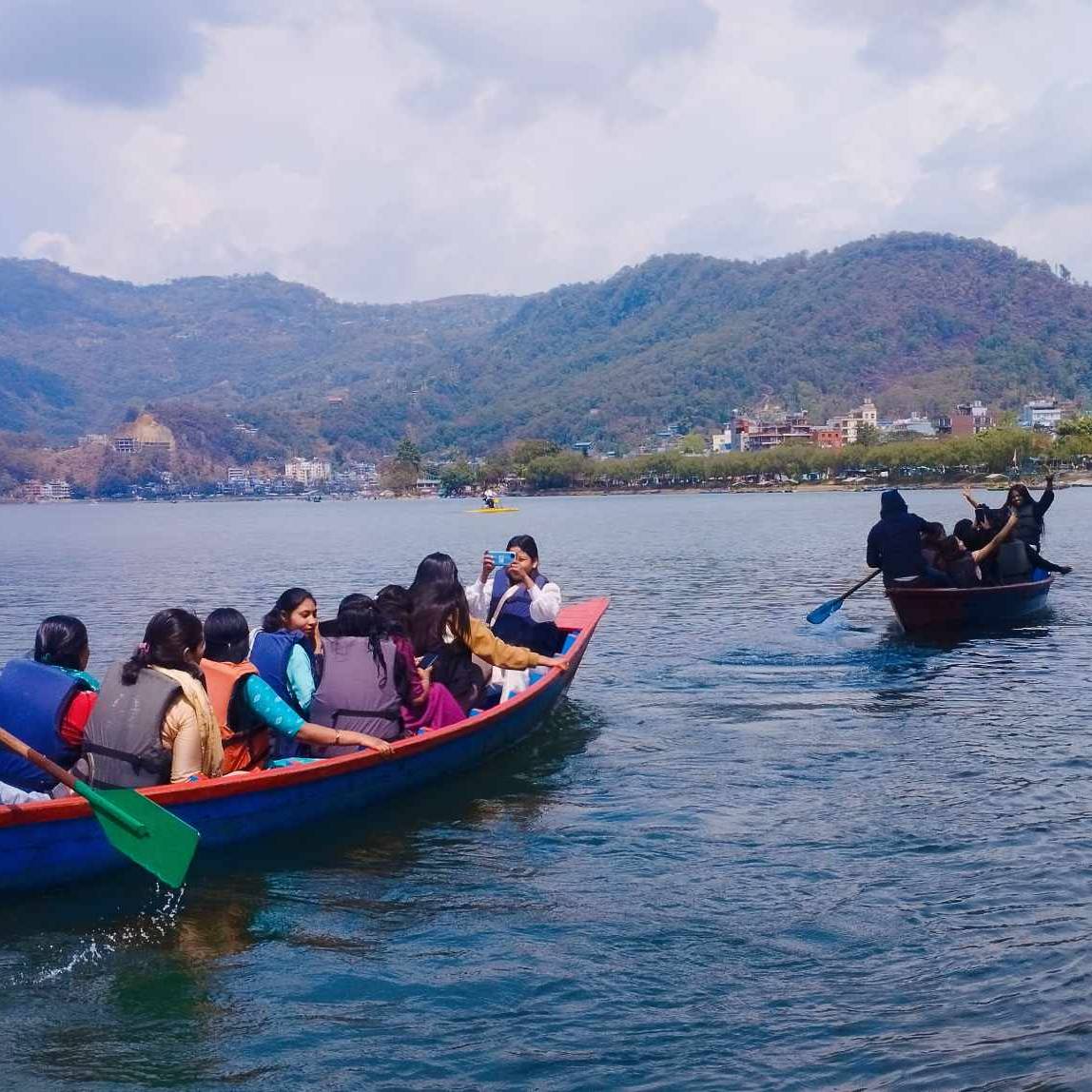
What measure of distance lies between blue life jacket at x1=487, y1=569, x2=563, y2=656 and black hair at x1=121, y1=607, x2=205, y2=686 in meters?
5.28

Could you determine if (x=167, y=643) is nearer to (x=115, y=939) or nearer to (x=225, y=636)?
(x=225, y=636)

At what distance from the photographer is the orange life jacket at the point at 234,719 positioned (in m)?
9.20

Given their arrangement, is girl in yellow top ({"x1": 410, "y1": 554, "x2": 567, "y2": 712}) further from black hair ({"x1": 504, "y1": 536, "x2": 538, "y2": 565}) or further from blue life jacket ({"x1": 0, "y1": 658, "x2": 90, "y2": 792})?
blue life jacket ({"x1": 0, "y1": 658, "x2": 90, "y2": 792})

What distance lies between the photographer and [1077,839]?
30.8 ft

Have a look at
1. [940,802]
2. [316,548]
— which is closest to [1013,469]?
[316,548]

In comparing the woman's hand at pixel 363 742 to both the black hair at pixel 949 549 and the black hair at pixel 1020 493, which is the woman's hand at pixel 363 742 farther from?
the black hair at pixel 1020 493

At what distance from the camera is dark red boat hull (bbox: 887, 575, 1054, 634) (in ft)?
63.0

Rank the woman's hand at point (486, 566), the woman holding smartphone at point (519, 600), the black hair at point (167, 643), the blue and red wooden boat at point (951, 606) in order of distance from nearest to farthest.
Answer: the black hair at point (167, 643) < the woman holding smartphone at point (519, 600) < the woman's hand at point (486, 566) < the blue and red wooden boat at point (951, 606)

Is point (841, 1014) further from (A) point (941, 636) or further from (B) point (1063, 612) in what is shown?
(B) point (1063, 612)

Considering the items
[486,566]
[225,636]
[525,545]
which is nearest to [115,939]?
[225,636]

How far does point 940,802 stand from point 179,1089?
6.63 m

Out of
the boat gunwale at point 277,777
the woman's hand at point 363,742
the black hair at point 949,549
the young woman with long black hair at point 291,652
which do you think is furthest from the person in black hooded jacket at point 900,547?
the young woman with long black hair at point 291,652

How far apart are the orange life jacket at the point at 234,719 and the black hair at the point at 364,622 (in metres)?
0.77

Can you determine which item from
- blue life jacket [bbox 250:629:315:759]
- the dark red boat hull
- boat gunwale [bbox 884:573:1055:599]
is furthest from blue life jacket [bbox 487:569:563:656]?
the dark red boat hull
